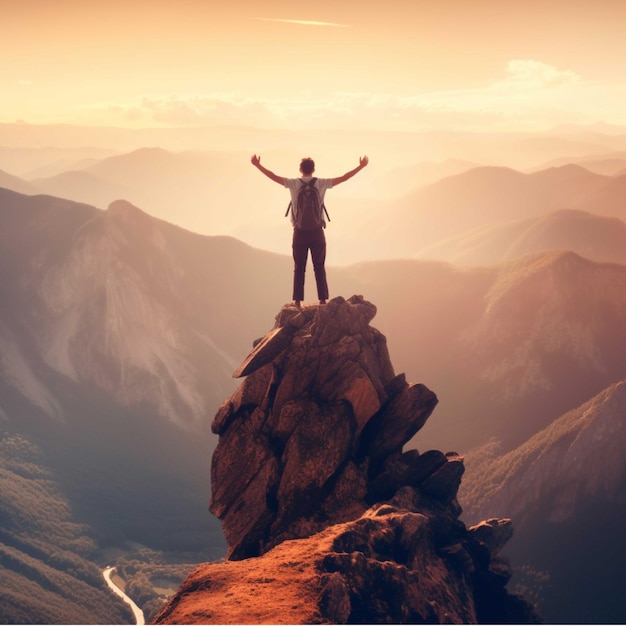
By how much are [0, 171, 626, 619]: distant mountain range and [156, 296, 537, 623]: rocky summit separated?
319 feet

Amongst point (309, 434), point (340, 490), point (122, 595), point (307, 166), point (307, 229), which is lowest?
point (122, 595)

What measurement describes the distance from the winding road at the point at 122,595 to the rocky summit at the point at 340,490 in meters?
81.4

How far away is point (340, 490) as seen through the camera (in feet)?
86.7

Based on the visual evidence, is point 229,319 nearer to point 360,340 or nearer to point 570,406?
point 570,406

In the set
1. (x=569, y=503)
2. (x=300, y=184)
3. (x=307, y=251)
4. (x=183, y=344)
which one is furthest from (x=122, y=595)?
(x=300, y=184)

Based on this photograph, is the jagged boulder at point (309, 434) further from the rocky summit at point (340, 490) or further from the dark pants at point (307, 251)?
the dark pants at point (307, 251)

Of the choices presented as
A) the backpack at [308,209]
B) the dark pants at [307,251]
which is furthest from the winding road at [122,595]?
the backpack at [308,209]

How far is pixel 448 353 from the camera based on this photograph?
158 m

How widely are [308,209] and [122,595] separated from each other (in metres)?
103

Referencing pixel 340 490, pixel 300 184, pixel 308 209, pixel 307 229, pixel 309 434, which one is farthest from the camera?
pixel 309 434

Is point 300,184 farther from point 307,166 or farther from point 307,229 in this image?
point 307,229

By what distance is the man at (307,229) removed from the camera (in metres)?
24.8

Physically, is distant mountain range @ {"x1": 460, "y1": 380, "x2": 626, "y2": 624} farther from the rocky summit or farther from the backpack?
the backpack

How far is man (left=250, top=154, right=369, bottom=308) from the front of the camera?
81.4 ft
